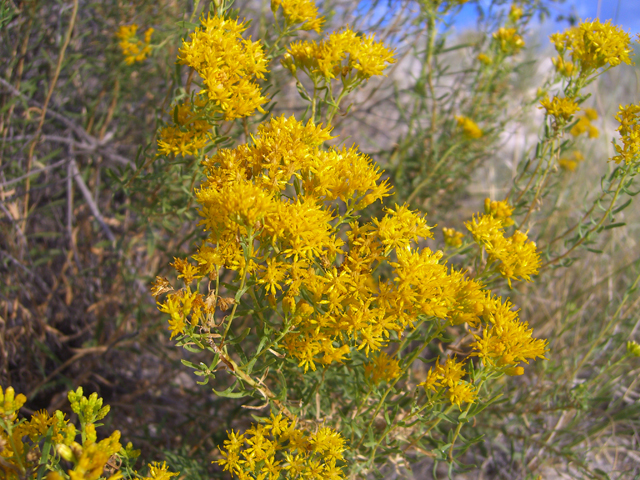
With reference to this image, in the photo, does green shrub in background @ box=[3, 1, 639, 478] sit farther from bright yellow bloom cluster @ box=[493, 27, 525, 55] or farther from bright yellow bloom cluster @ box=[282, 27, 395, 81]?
bright yellow bloom cluster @ box=[493, 27, 525, 55]

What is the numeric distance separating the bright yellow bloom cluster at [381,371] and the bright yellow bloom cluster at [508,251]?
593 millimetres

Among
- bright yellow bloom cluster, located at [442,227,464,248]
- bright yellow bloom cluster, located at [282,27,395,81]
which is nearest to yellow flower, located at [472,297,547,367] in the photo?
bright yellow bloom cluster, located at [442,227,464,248]

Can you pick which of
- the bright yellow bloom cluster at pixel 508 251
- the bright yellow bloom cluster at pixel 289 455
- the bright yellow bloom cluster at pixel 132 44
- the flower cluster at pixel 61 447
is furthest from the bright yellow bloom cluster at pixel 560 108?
the bright yellow bloom cluster at pixel 132 44

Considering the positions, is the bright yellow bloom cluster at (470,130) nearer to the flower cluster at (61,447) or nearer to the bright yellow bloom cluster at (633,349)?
the bright yellow bloom cluster at (633,349)

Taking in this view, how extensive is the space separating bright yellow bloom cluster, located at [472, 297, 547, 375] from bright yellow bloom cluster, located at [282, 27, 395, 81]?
1073 mm

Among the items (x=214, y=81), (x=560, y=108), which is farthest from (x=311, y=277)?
(x=560, y=108)

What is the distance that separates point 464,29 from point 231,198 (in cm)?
1023

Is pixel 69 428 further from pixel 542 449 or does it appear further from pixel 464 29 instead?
pixel 464 29

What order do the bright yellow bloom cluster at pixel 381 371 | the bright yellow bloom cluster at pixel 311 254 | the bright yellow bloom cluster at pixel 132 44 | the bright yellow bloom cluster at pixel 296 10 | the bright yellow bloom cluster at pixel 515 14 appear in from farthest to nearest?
the bright yellow bloom cluster at pixel 515 14 < the bright yellow bloom cluster at pixel 132 44 < the bright yellow bloom cluster at pixel 296 10 < the bright yellow bloom cluster at pixel 381 371 < the bright yellow bloom cluster at pixel 311 254

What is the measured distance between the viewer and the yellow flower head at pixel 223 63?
5.43 feet

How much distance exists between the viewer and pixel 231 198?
1388 millimetres

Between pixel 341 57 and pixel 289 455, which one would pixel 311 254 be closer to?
pixel 289 455

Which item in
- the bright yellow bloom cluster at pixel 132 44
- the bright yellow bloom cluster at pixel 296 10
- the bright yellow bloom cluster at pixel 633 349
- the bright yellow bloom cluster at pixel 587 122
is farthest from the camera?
the bright yellow bloom cluster at pixel 587 122

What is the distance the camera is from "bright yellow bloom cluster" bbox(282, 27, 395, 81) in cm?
183
